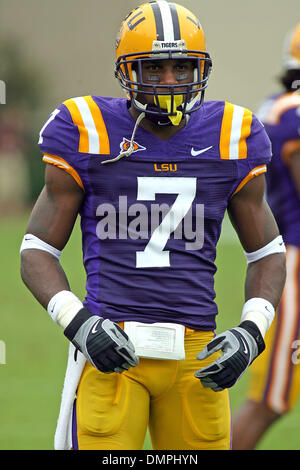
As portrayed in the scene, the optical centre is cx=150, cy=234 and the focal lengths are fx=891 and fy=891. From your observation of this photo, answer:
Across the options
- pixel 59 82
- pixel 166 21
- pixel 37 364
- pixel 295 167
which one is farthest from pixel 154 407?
pixel 59 82

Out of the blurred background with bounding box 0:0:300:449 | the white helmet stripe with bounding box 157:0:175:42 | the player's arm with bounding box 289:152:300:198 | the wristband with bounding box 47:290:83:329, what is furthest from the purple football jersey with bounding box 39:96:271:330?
the blurred background with bounding box 0:0:300:449

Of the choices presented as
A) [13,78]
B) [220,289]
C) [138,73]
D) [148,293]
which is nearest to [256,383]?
[148,293]

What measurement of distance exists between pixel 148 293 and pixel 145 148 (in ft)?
1.56

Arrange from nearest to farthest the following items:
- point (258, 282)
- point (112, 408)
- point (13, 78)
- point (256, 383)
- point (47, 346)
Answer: point (112, 408) → point (258, 282) → point (256, 383) → point (47, 346) → point (13, 78)

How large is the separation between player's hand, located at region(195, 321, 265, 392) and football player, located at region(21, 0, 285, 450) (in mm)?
10

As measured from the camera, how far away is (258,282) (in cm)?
306

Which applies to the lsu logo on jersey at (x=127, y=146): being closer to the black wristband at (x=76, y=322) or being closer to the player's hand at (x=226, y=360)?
the black wristband at (x=76, y=322)

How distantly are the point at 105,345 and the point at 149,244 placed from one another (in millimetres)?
397

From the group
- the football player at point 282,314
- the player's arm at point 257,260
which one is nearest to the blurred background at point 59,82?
the football player at point 282,314

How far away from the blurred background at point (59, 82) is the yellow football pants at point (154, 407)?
4.14m

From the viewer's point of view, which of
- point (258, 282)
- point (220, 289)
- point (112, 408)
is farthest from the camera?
point (220, 289)

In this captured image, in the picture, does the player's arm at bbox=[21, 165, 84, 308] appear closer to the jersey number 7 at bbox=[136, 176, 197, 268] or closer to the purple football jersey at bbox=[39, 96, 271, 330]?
the purple football jersey at bbox=[39, 96, 271, 330]

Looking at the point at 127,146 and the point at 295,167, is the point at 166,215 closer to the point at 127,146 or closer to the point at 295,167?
the point at 127,146
